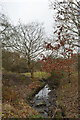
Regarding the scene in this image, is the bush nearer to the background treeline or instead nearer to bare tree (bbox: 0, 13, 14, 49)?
the background treeline

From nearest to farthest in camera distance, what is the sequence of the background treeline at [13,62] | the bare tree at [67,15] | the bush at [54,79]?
the bare tree at [67,15]
the bush at [54,79]
the background treeline at [13,62]

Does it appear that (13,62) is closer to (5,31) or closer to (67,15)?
(5,31)

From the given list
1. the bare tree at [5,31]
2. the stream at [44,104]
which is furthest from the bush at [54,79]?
the bare tree at [5,31]

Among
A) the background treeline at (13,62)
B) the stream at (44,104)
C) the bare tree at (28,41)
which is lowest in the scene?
the stream at (44,104)

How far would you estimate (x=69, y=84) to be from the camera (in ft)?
31.1

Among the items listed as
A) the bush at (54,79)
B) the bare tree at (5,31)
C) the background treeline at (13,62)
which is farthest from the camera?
the background treeline at (13,62)

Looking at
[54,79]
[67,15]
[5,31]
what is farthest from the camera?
[54,79]

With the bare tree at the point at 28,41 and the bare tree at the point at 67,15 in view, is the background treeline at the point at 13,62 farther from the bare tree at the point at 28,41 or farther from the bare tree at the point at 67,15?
the bare tree at the point at 67,15

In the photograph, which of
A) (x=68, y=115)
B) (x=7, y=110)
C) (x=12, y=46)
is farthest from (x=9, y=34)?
(x=68, y=115)

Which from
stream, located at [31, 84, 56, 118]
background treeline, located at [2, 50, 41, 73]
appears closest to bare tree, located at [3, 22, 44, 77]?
background treeline, located at [2, 50, 41, 73]

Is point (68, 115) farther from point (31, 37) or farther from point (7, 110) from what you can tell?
point (31, 37)

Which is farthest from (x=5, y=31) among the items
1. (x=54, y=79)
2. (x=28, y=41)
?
(x=54, y=79)

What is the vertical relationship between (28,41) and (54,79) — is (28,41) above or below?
above

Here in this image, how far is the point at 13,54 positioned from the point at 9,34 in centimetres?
246
